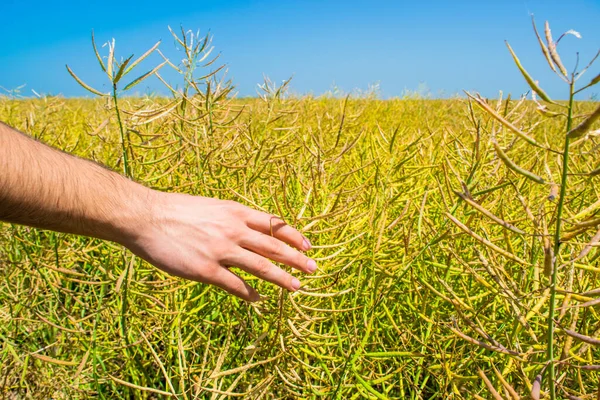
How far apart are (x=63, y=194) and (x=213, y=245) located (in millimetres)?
203

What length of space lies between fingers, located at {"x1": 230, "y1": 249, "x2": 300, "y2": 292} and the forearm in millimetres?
140

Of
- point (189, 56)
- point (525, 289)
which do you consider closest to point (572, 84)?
point (525, 289)

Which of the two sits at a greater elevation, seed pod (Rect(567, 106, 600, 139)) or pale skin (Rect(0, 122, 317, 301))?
seed pod (Rect(567, 106, 600, 139))

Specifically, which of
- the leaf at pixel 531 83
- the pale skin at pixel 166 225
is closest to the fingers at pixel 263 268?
the pale skin at pixel 166 225

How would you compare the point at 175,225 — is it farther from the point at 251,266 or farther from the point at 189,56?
the point at 189,56

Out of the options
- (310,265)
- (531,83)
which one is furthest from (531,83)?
(310,265)

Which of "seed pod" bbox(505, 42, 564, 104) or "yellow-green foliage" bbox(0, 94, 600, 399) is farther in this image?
"yellow-green foliage" bbox(0, 94, 600, 399)

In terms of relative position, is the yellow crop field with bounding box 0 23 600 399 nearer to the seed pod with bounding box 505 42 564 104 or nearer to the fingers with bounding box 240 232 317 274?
the fingers with bounding box 240 232 317 274

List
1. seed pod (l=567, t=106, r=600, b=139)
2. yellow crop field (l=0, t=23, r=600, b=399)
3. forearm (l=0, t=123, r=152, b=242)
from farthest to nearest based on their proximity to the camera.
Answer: yellow crop field (l=0, t=23, r=600, b=399) → forearm (l=0, t=123, r=152, b=242) → seed pod (l=567, t=106, r=600, b=139)

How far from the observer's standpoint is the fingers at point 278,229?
0.64m

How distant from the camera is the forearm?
575 mm

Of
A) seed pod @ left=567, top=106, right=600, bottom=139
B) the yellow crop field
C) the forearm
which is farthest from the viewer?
the yellow crop field

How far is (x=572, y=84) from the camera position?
11.6 inches

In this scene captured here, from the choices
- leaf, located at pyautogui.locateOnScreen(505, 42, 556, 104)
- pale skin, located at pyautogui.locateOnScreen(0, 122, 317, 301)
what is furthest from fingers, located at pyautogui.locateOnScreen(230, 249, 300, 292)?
leaf, located at pyautogui.locateOnScreen(505, 42, 556, 104)
